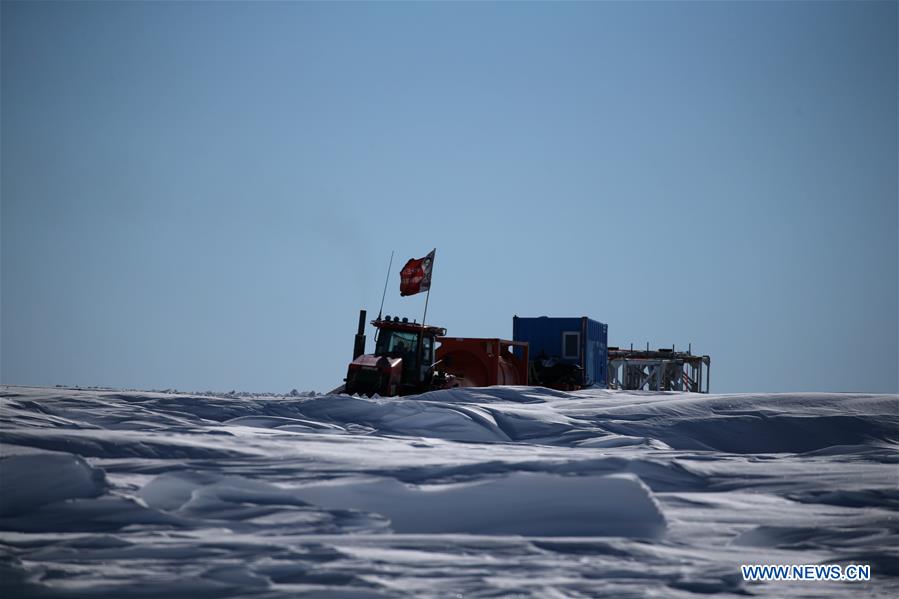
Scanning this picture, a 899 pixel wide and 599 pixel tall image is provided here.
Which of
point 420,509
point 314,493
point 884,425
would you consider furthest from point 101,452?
point 884,425

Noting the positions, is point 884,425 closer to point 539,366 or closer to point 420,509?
point 420,509

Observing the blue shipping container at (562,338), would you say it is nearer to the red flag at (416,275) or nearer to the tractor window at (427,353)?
the red flag at (416,275)

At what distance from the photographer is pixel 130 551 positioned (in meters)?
3.26

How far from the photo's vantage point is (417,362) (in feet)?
47.4

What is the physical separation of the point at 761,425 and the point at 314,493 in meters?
4.89

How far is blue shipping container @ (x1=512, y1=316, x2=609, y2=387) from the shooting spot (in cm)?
2036

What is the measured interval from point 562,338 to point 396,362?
24.9 feet

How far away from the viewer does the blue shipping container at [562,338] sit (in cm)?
2036

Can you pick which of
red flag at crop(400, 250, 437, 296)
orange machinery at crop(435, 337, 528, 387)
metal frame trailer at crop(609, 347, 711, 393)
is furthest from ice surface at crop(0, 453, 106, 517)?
metal frame trailer at crop(609, 347, 711, 393)

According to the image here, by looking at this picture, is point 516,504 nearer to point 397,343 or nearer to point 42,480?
point 42,480

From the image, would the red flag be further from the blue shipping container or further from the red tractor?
the blue shipping container

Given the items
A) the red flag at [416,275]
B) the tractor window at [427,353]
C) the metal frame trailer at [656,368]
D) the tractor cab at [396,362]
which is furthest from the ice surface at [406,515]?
the metal frame trailer at [656,368]

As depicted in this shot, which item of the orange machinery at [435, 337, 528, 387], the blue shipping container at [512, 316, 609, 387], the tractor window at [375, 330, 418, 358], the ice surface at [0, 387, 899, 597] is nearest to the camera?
the ice surface at [0, 387, 899, 597]

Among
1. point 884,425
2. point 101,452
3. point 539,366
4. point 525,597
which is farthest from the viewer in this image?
point 539,366
